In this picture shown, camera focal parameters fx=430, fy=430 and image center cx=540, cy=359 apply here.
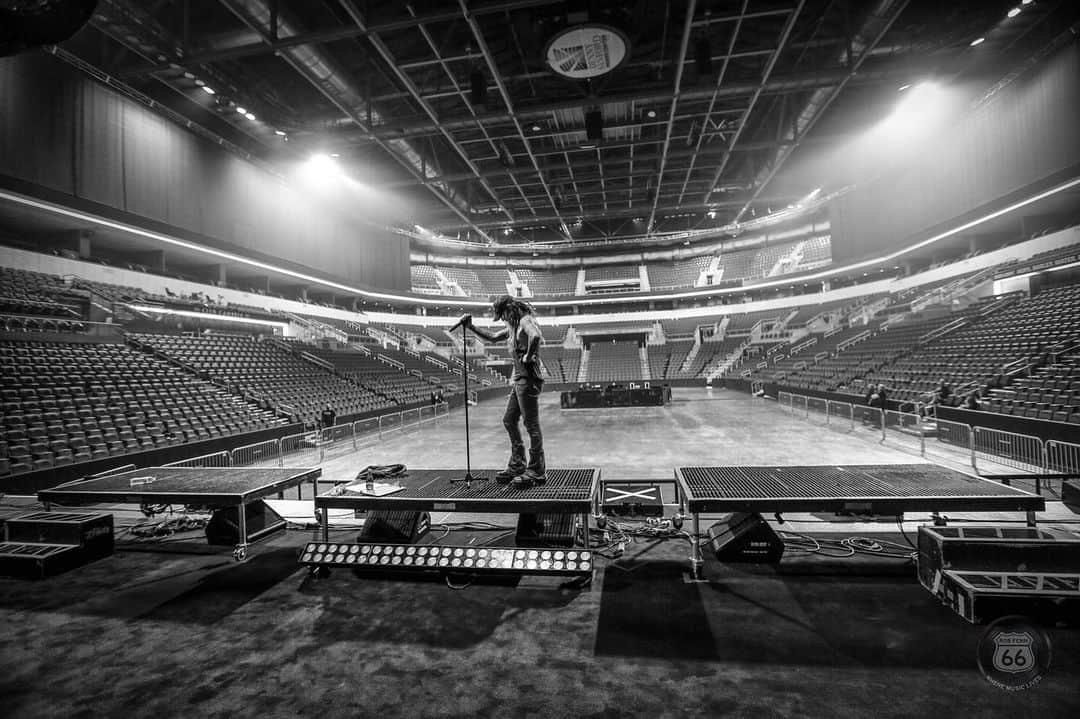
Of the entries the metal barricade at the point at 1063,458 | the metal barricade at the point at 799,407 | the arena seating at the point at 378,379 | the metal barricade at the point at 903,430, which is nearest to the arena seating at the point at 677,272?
the metal barricade at the point at 799,407

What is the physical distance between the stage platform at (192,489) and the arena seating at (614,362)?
29.1 m

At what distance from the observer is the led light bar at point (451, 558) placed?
3.35 meters

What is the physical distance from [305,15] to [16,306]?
34.2 ft

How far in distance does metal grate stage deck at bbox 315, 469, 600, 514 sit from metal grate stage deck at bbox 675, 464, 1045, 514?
93 cm

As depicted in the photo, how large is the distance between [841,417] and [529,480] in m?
14.0

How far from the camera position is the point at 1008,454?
762cm

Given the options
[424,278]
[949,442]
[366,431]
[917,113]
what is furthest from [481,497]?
[424,278]

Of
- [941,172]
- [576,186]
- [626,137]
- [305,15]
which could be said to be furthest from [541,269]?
[305,15]

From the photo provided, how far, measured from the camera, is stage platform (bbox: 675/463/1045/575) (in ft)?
11.0

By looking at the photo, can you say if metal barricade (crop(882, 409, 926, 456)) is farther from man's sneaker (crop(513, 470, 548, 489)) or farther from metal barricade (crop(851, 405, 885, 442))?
man's sneaker (crop(513, 470, 548, 489))

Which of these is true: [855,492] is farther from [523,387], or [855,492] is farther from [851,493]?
[523,387]

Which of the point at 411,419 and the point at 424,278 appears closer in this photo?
the point at 411,419

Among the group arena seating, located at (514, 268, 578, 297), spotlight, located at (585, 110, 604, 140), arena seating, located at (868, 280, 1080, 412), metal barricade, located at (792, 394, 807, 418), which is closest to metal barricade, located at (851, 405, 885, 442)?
arena seating, located at (868, 280, 1080, 412)

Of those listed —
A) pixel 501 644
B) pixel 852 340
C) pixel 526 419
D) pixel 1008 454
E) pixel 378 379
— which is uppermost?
pixel 852 340
